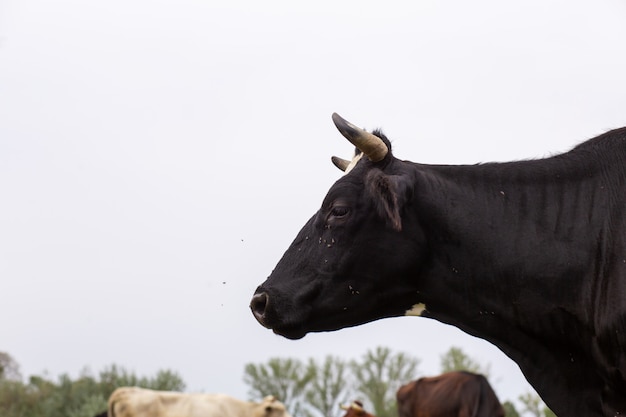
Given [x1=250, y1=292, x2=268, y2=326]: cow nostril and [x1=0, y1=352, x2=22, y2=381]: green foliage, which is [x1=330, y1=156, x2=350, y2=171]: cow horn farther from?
[x1=0, y1=352, x2=22, y2=381]: green foliage

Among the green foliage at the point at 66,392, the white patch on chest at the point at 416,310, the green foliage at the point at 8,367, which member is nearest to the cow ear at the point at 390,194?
the white patch on chest at the point at 416,310

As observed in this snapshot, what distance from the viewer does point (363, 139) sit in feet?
20.9

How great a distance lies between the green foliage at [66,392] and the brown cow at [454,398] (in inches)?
542

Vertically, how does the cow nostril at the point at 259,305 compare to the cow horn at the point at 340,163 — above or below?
below

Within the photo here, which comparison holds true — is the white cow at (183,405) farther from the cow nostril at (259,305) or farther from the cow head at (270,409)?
the cow nostril at (259,305)

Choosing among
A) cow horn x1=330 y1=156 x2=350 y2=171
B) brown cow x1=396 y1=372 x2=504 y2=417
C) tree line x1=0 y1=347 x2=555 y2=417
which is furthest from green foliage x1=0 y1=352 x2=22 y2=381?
cow horn x1=330 y1=156 x2=350 y2=171

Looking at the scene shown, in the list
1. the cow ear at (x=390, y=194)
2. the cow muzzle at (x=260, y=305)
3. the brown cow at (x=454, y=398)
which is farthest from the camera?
the brown cow at (x=454, y=398)

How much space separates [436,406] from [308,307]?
29.0 feet

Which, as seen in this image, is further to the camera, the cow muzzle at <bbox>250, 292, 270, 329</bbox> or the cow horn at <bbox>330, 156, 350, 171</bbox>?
the cow horn at <bbox>330, 156, 350, 171</bbox>

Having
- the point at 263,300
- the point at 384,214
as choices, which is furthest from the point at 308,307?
→ the point at 384,214

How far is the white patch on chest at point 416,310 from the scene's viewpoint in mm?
6486

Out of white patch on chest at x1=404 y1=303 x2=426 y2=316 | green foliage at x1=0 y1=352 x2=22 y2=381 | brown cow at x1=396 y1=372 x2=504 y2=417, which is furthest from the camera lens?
green foliage at x1=0 y1=352 x2=22 y2=381

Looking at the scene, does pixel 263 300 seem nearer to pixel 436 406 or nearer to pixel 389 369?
pixel 436 406

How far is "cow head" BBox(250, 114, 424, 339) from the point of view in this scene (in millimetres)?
6285
